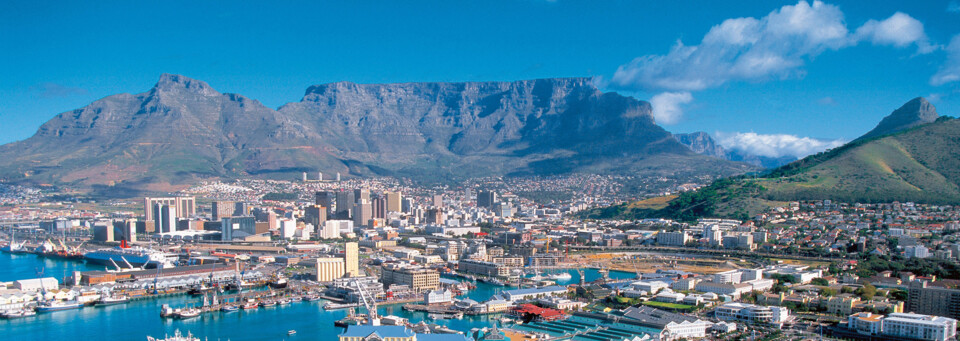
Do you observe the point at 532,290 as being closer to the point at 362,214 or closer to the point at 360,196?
the point at 362,214

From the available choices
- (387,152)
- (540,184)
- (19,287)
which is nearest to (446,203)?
(540,184)

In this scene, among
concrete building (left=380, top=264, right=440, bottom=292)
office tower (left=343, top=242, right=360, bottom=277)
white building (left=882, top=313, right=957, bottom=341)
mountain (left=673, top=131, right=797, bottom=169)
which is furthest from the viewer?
mountain (left=673, top=131, right=797, bottom=169)

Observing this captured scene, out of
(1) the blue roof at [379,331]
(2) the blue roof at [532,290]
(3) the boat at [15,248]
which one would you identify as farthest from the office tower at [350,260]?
(3) the boat at [15,248]

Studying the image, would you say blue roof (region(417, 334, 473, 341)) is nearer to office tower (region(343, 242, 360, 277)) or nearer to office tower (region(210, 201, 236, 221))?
office tower (region(343, 242, 360, 277))

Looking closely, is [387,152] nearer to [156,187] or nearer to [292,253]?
[156,187]

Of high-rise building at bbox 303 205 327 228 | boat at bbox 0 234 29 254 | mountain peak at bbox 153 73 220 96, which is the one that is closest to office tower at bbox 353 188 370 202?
high-rise building at bbox 303 205 327 228
